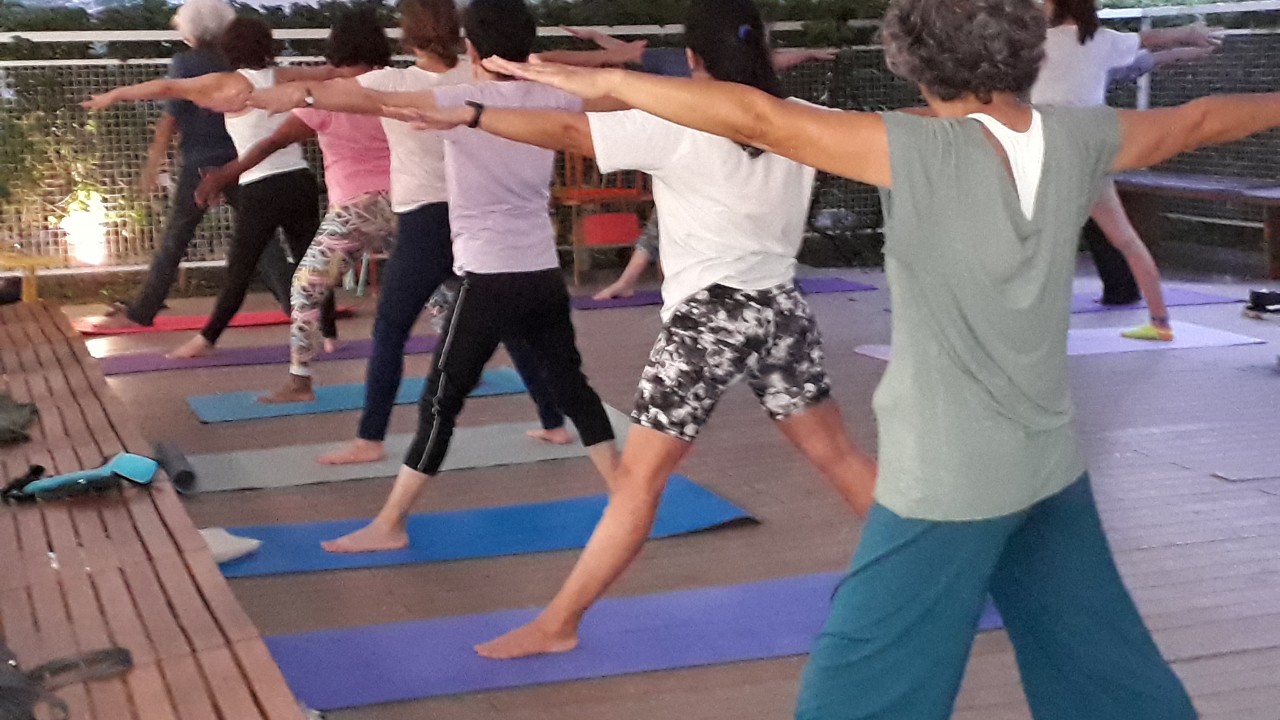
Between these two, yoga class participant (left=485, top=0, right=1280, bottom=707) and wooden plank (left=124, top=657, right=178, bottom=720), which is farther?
wooden plank (left=124, top=657, right=178, bottom=720)

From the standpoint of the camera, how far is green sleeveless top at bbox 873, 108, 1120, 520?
2031mm

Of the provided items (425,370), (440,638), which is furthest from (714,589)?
(425,370)

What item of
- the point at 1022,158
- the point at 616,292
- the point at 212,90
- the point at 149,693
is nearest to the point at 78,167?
the point at 616,292

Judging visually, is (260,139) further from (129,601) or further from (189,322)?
(129,601)

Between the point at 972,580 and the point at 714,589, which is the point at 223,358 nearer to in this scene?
the point at 714,589

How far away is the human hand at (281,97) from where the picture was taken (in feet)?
9.29

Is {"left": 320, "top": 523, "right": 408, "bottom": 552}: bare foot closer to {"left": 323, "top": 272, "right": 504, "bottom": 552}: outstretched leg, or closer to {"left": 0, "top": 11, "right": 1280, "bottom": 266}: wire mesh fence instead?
{"left": 323, "top": 272, "right": 504, "bottom": 552}: outstretched leg

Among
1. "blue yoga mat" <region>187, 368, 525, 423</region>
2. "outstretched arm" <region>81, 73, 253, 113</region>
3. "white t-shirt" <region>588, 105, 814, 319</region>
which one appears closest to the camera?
"outstretched arm" <region>81, 73, 253, 113</region>

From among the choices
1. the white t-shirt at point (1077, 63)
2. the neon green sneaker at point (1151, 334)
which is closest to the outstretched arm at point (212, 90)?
the white t-shirt at point (1077, 63)

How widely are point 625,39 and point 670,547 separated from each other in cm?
682

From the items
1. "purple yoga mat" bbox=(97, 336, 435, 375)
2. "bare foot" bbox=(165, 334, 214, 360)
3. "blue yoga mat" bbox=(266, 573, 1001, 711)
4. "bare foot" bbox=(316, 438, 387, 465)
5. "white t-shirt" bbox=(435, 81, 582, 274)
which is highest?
"white t-shirt" bbox=(435, 81, 582, 274)

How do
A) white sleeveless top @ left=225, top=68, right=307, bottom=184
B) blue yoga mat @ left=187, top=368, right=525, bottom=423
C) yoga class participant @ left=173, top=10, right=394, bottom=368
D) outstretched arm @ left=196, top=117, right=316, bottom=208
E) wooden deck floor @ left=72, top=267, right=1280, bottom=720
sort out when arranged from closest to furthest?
wooden deck floor @ left=72, top=267, right=1280, bottom=720 < outstretched arm @ left=196, top=117, right=316, bottom=208 < yoga class participant @ left=173, top=10, right=394, bottom=368 < blue yoga mat @ left=187, top=368, right=525, bottom=423 < white sleeveless top @ left=225, top=68, right=307, bottom=184

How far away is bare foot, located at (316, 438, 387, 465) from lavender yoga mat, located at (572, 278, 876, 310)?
357 centimetres

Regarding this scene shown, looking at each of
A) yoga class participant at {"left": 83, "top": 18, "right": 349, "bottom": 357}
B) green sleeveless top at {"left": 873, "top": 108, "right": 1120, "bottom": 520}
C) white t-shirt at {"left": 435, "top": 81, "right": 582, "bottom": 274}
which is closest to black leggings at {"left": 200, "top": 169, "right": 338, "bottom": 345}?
yoga class participant at {"left": 83, "top": 18, "right": 349, "bottom": 357}
